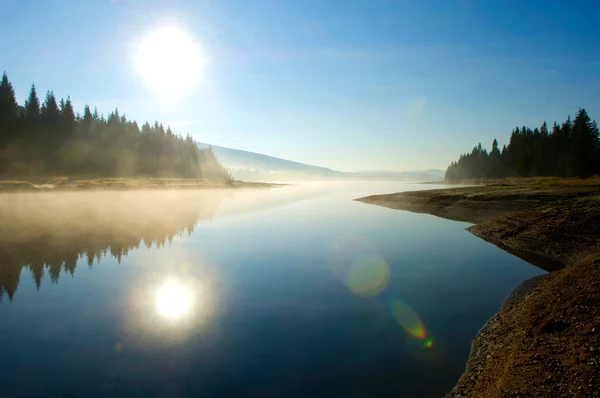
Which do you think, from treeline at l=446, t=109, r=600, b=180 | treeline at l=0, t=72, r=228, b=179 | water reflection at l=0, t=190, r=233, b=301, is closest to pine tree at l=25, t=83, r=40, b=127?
treeline at l=0, t=72, r=228, b=179

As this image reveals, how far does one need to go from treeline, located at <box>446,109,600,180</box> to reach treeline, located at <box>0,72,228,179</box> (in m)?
128

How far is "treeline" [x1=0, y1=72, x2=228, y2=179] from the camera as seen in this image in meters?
86.3

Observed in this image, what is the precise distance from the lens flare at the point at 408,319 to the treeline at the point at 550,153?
94124 millimetres

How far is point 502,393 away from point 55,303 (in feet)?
52.6

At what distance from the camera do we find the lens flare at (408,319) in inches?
452

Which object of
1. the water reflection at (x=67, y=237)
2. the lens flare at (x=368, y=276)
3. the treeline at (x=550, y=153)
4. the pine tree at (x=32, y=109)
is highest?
the pine tree at (x=32, y=109)

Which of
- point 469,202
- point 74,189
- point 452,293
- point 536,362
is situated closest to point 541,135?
point 469,202

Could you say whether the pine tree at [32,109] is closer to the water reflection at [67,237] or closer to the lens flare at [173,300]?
the water reflection at [67,237]

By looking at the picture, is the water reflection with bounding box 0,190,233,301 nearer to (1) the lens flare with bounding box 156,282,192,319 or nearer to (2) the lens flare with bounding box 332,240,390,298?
(1) the lens flare with bounding box 156,282,192,319

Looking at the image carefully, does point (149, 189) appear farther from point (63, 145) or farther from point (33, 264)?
point (33, 264)

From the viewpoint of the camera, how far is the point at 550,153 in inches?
3942

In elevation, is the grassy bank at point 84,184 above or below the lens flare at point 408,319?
above

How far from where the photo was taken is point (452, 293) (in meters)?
15.4

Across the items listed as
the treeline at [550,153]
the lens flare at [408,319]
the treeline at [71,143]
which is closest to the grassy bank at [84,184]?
the treeline at [71,143]
